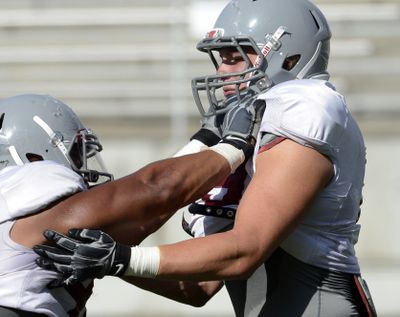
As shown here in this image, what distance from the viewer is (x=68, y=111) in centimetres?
271

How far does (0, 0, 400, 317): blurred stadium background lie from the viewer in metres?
6.77

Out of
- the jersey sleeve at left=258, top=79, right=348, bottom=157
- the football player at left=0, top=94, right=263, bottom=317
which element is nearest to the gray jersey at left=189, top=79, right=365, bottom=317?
the jersey sleeve at left=258, top=79, right=348, bottom=157

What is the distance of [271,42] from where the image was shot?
248 centimetres

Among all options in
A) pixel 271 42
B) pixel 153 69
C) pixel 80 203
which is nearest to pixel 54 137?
pixel 80 203

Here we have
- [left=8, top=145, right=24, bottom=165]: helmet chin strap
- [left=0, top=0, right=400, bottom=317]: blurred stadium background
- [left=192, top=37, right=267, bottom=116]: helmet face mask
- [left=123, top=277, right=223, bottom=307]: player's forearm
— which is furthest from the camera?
[left=0, top=0, right=400, bottom=317]: blurred stadium background

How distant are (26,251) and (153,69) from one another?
18.7 ft

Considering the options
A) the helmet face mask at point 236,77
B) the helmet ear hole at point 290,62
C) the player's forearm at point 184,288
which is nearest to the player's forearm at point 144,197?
the helmet face mask at point 236,77

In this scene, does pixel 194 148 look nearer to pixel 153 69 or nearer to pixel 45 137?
pixel 45 137

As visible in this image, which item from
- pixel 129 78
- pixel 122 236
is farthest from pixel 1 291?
pixel 129 78

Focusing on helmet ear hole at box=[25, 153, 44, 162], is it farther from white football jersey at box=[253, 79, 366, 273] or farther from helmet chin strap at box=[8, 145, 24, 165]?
white football jersey at box=[253, 79, 366, 273]

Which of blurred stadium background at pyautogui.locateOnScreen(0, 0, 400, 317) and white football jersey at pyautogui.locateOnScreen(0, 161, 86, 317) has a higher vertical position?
white football jersey at pyautogui.locateOnScreen(0, 161, 86, 317)

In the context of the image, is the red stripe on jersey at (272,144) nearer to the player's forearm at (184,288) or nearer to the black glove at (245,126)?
the black glove at (245,126)

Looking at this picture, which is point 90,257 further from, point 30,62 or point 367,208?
point 30,62

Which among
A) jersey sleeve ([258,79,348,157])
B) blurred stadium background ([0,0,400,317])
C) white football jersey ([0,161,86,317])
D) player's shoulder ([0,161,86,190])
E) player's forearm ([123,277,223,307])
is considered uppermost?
jersey sleeve ([258,79,348,157])
